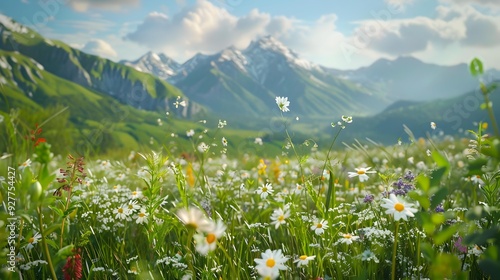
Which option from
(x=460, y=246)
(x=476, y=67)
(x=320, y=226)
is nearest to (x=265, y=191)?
(x=320, y=226)

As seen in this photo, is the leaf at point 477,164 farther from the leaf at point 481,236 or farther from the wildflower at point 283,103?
the wildflower at point 283,103

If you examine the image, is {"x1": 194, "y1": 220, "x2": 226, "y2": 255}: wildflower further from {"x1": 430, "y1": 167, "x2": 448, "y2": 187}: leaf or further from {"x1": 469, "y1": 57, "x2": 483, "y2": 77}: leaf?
{"x1": 469, "y1": 57, "x2": 483, "y2": 77}: leaf

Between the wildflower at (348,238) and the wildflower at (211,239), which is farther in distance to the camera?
the wildflower at (348,238)

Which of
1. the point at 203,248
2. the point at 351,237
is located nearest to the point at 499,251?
the point at 203,248

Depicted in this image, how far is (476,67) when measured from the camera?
4.83ft

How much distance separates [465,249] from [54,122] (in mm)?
25801

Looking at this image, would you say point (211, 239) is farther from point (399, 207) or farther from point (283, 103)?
point (283, 103)

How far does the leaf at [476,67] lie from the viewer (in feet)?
4.73

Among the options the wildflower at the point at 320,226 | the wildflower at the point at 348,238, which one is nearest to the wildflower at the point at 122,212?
the wildflower at the point at 320,226

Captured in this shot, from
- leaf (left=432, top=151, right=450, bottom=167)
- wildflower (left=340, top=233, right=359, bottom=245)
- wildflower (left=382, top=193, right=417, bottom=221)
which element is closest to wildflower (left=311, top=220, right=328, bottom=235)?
wildflower (left=340, top=233, right=359, bottom=245)

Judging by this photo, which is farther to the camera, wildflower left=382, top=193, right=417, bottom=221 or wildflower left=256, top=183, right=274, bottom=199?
wildflower left=256, top=183, right=274, bottom=199

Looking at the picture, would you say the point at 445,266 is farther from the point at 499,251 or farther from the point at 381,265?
the point at 381,265

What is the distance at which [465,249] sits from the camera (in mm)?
2754

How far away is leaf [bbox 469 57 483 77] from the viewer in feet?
4.73
